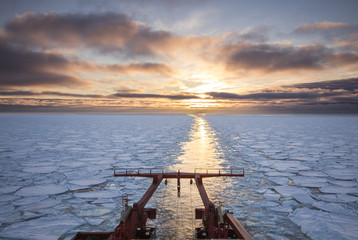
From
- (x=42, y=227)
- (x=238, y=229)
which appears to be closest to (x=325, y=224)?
(x=238, y=229)

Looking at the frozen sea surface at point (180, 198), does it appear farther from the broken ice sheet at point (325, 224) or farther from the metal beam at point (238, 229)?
the metal beam at point (238, 229)

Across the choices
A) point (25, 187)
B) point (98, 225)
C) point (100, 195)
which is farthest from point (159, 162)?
point (98, 225)

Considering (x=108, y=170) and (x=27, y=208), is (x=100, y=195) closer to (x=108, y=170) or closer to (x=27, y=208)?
(x=27, y=208)

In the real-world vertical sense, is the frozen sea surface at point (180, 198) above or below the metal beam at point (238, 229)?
below

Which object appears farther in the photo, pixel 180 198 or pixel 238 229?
pixel 180 198

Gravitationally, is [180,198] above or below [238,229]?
below

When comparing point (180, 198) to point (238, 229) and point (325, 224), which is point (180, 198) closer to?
point (238, 229)

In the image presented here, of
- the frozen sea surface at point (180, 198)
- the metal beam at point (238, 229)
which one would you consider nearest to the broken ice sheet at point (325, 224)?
the frozen sea surface at point (180, 198)

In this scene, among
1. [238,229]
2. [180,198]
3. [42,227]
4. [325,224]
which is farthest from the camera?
[180,198]

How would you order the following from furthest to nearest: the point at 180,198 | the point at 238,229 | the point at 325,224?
the point at 180,198 < the point at 325,224 < the point at 238,229

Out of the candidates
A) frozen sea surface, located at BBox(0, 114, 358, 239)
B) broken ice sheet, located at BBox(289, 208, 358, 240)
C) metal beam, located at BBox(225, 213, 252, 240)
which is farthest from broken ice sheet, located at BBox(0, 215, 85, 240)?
broken ice sheet, located at BBox(289, 208, 358, 240)

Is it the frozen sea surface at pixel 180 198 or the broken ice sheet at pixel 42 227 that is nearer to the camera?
the broken ice sheet at pixel 42 227

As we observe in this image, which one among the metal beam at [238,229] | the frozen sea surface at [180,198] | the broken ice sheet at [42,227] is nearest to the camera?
the metal beam at [238,229]
